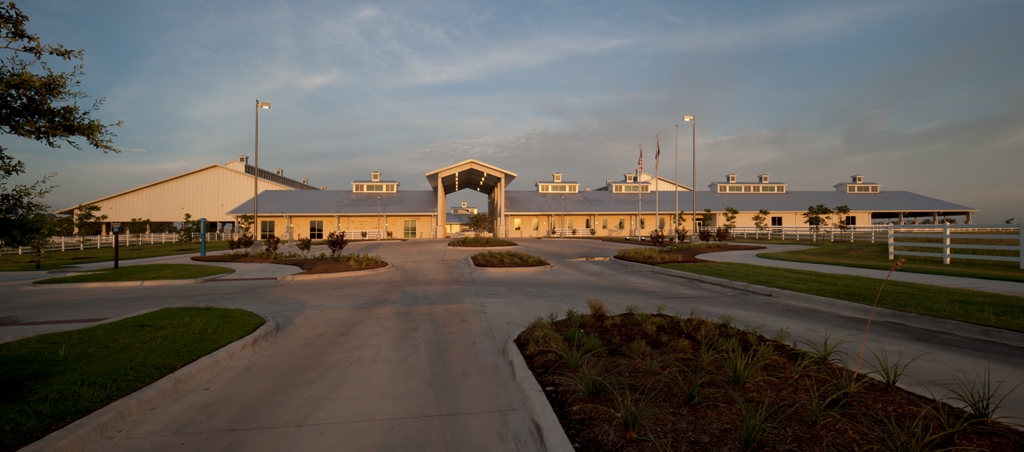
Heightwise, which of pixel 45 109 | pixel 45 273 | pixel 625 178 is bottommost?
pixel 45 273

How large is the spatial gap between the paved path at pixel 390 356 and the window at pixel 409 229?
37.3 metres

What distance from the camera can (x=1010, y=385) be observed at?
5.11 metres

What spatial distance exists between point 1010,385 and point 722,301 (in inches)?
243

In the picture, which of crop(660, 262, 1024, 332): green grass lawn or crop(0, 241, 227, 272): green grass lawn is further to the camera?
crop(0, 241, 227, 272): green grass lawn

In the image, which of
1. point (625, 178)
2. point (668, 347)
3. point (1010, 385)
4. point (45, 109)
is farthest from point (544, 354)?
point (625, 178)

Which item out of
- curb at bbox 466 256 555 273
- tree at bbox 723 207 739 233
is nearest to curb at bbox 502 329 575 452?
curb at bbox 466 256 555 273

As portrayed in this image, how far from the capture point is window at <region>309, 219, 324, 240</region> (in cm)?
5153

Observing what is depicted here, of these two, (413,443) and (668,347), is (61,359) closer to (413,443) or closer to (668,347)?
Result: (413,443)

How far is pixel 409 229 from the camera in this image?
52438 millimetres

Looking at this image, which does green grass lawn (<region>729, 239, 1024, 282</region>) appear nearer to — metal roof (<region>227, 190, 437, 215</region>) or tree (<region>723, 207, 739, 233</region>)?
tree (<region>723, 207, 739, 233</region>)

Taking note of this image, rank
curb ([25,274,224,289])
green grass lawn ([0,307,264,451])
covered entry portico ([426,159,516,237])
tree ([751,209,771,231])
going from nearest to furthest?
green grass lawn ([0,307,264,451]) → curb ([25,274,224,289]) → covered entry portico ([426,159,516,237]) → tree ([751,209,771,231])

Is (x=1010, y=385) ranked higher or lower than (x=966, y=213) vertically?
lower

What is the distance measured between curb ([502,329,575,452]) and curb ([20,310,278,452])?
3.66 meters

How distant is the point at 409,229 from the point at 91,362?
46.9 m
